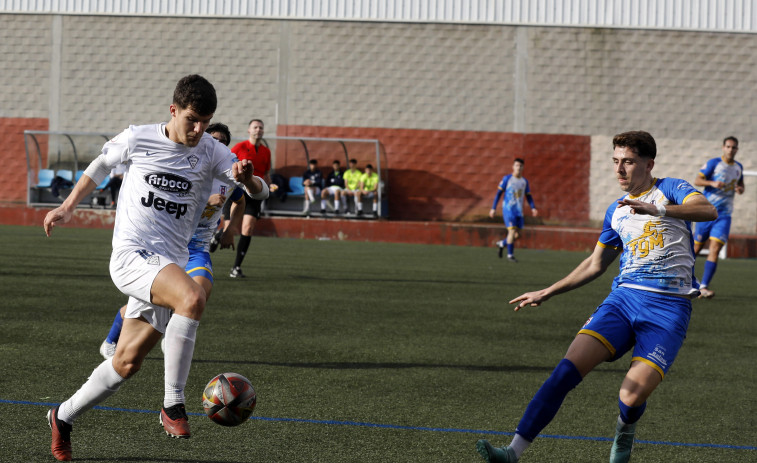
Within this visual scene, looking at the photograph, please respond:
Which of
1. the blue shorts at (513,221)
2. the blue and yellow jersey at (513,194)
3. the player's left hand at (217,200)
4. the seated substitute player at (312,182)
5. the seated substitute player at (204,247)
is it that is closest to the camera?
the player's left hand at (217,200)

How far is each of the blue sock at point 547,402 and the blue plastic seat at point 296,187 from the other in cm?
2333

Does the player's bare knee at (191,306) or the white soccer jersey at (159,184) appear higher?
the white soccer jersey at (159,184)

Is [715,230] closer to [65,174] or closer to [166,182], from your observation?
[166,182]

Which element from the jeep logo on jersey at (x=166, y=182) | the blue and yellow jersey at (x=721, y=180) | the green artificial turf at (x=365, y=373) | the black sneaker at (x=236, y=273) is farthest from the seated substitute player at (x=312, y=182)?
the jeep logo on jersey at (x=166, y=182)

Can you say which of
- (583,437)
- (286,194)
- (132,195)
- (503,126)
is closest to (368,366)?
(583,437)

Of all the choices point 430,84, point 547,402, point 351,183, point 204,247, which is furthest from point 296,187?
point 547,402

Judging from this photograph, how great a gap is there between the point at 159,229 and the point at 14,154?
1097 inches

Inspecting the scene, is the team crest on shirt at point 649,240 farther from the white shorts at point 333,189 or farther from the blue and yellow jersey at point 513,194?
the white shorts at point 333,189

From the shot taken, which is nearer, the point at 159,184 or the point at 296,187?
the point at 159,184

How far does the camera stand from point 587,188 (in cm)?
2952

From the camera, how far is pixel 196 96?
17.0 ft

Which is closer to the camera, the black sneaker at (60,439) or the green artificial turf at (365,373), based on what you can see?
the black sneaker at (60,439)

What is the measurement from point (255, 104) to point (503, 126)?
7659 mm

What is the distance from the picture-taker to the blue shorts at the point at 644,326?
498cm
